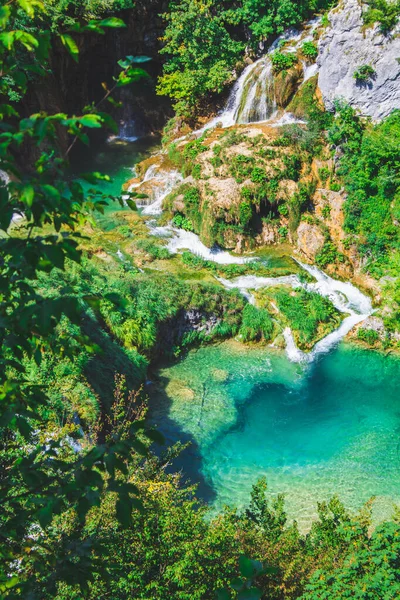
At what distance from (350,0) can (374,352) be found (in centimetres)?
1309

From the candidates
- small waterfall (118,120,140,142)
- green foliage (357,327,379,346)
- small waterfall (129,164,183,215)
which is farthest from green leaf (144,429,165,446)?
small waterfall (118,120,140,142)

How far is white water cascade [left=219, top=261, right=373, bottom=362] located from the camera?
15.1 meters

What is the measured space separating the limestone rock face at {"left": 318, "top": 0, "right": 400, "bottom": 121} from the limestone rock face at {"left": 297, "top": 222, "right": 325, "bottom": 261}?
483 cm

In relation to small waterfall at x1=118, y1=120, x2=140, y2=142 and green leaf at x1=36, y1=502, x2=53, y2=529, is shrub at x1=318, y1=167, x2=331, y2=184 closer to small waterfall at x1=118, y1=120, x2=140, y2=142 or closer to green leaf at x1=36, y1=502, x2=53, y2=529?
small waterfall at x1=118, y1=120, x2=140, y2=142

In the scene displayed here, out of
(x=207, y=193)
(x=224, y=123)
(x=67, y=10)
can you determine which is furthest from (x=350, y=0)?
(x=67, y=10)

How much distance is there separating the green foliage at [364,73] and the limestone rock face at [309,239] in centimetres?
568

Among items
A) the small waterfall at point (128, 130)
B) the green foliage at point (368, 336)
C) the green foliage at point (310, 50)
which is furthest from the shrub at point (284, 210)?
the small waterfall at point (128, 130)

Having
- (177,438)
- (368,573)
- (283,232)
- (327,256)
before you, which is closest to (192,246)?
(283,232)

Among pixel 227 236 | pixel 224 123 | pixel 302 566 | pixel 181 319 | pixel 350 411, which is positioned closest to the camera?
pixel 302 566

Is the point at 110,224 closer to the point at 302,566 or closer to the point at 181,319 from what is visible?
the point at 181,319

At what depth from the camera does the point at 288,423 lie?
41.6ft

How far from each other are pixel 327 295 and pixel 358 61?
29.7ft

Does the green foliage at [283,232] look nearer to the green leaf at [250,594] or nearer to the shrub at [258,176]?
the shrub at [258,176]

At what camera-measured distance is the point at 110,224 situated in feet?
65.2
